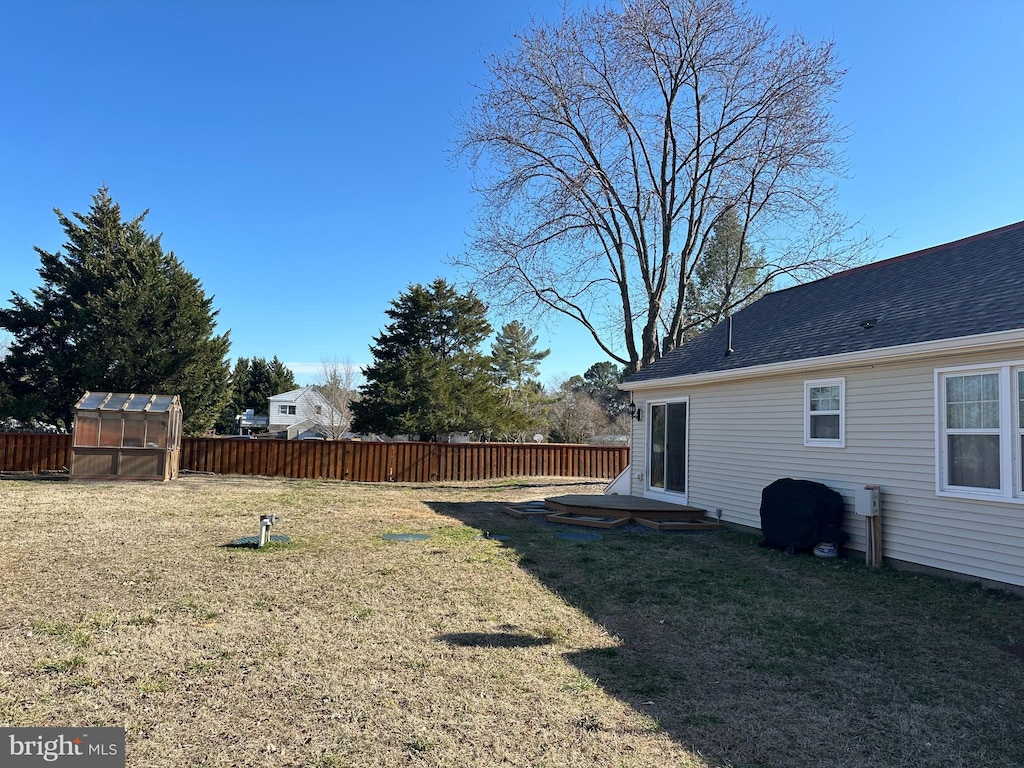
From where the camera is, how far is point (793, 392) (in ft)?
27.8

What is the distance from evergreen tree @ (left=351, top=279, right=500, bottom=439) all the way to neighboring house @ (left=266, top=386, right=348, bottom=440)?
54.2 feet

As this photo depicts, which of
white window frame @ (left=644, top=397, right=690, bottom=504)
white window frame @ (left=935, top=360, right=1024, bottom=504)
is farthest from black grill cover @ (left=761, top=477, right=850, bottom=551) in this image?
white window frame @ (left=644, top=397, right=690, bottom=504)

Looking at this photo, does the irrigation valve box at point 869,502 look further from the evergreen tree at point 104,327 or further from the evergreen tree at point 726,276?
the evergreen tree at point 104,327

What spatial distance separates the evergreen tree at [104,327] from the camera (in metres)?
18.4

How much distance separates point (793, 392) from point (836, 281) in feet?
11.8

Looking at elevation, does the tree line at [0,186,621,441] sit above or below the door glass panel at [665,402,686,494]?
above

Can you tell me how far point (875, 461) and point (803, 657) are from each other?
390 cm

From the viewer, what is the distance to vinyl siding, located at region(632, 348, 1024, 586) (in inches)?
237

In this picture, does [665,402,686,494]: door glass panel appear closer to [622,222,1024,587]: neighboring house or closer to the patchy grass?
[622,222,1024,587]: neighboring house

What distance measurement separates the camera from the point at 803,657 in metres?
4.20

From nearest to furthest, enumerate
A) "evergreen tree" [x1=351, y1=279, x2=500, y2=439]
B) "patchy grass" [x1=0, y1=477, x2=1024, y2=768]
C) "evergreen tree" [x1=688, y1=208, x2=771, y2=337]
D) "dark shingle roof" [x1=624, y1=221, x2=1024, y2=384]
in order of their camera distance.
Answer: "patchy grass" [x1=0, y1=477, x2=1024, y2=768] → "dark shingle roof" [x1=624, y1=221, x2=1024, y2=384] → "evergreen tree" [x1=688, y1=208, x2=771, y2=337] → "evergreen tree" [x1=351, y1=279, x2=500, y2=439]

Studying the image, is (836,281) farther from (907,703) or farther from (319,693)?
(319,693)

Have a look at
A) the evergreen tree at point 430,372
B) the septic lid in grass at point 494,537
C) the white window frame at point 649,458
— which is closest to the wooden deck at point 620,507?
the white window frame at point 649,458

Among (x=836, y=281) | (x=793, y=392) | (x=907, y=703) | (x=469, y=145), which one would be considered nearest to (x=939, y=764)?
(x=907, y=703)
